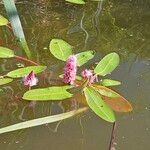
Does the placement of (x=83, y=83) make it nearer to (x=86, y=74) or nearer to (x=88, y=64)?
(x=86, y=74)

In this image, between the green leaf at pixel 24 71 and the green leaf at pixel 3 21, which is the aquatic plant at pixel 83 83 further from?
the green leaf at pixel 3 21

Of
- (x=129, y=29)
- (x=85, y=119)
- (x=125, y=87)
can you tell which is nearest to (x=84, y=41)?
(x=129, y=29)

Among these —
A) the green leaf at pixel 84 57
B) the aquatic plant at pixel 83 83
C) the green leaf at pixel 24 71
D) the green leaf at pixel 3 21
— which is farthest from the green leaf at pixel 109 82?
the green leaf at pixel 3 21

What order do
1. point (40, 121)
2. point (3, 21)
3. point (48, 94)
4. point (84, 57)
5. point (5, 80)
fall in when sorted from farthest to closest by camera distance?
point (3, 21) → point (84, 57) → point (5, 80) → point (48, 94) → point (40, 121)

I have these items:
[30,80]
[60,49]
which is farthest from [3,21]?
[30,80]

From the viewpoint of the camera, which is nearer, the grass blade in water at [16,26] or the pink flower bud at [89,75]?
the pink flower bud at [89,75]

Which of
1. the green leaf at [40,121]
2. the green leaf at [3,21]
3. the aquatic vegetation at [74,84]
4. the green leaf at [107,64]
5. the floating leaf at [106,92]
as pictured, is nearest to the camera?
the green leaf at [40,121]

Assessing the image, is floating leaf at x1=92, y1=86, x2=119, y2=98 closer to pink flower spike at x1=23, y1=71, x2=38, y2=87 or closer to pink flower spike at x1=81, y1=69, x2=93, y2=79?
pink flower spike at x1=81, y1=69, x2=93, y2=79

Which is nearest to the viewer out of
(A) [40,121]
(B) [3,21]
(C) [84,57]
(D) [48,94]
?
(A) [40,121]
